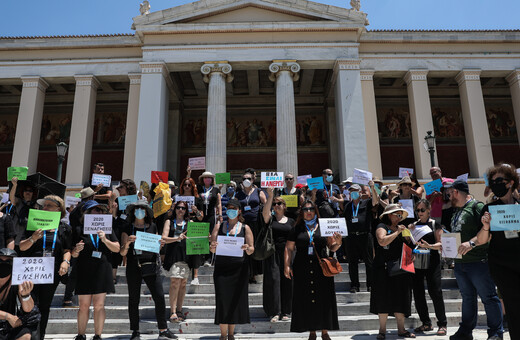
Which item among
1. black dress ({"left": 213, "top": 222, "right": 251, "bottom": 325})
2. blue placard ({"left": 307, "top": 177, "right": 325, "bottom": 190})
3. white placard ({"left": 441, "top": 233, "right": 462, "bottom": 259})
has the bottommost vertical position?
black dress ({"left": 213, "top": 222, "right": 251, "bottom": 325})

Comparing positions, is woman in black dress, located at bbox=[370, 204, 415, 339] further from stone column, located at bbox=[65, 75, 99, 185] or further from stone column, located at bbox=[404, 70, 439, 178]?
stone column, located at bbox=[65, 75, 99, 185]

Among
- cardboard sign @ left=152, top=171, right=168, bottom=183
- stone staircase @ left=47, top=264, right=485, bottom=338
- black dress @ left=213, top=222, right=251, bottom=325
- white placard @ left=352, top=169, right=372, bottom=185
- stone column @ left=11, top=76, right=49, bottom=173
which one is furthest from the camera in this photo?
stone column @ left=11, top=76, right=49, bottom=173

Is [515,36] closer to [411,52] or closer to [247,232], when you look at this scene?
[411,52]

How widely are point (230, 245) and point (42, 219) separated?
2.42 meters

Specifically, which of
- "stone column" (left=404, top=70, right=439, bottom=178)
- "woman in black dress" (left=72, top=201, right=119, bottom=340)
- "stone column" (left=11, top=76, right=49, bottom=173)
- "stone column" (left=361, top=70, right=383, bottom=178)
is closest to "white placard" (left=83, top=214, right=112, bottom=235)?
"woman in black dress" (left=72, top=201, right=119, bottom=340)

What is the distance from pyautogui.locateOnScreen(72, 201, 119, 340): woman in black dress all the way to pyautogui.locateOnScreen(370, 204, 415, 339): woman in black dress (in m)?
3.78

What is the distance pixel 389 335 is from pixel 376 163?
1267 centimetres

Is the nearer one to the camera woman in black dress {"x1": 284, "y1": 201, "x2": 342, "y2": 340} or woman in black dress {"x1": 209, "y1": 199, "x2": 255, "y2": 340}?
woman in black dress {"x1": 284, "y1": 201, "x2": 342, "y2": 340}

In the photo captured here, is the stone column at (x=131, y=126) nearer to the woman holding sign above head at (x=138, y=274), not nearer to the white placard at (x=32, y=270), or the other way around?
the woman holding sign above head at (x=138, y=274)

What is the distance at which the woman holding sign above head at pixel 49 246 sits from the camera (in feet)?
15.9

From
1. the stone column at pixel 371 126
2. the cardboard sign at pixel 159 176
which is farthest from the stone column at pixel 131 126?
the stone column at pixel 371 126

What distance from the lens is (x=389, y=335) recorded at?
5988 mm

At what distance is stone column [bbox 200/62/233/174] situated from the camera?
17.2 metres

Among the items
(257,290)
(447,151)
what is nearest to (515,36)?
(447,151)
